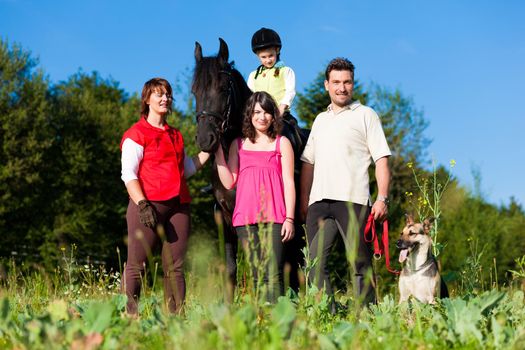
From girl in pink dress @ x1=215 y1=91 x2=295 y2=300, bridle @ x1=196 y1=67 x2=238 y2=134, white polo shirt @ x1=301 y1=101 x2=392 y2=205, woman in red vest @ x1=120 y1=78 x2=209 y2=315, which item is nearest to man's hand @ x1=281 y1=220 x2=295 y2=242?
girl in pink dress @ x1=215 y1=91 x2=295 y2=300

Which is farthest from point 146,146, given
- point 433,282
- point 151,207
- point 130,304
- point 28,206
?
point 28,206

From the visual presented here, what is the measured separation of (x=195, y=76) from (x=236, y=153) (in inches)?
34.4

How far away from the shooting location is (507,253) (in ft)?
137

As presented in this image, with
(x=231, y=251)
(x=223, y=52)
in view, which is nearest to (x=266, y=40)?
(x=223, y=52)

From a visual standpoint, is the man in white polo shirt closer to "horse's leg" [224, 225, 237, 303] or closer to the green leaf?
"horse's leg" [224, 225, 237, 303]

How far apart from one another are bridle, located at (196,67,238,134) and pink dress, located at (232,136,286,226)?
0.35 meters

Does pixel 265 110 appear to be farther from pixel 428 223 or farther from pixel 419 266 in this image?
pixel 419 266

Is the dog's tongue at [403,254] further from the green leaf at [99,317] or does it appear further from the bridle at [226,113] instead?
the green leaf at [99,317]

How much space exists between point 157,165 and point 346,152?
1727mm

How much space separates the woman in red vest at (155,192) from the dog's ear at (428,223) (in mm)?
2450

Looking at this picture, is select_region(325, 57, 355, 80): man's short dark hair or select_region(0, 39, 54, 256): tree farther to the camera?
select_region(0, 39, 54, 256): tree

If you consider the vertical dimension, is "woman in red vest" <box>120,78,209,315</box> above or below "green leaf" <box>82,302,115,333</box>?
above

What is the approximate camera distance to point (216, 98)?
5.85 meters

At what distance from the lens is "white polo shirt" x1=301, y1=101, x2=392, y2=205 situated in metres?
5.44
